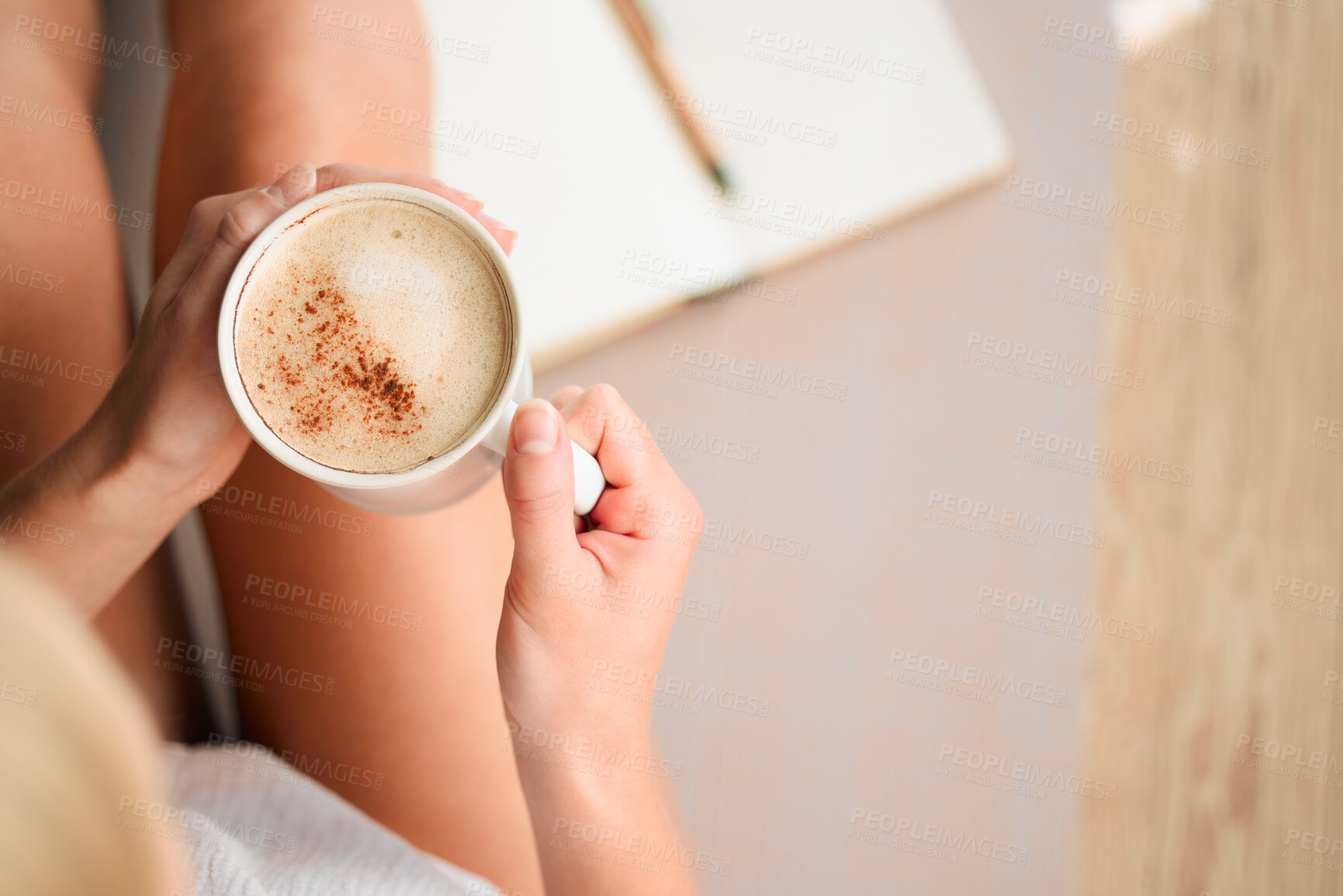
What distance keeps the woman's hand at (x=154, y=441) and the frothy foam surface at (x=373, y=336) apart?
0.15ft

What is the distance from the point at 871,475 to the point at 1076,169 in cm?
45

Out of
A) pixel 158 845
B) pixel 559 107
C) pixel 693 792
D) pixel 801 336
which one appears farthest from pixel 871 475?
pixel 158 845

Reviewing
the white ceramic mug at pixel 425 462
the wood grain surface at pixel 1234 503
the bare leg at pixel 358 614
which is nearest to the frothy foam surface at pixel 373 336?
the white ceramic mug at pixel 425 462

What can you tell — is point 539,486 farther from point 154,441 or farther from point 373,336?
point 154,441

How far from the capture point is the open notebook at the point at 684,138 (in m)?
0.86

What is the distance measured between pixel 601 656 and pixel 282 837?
268 mm

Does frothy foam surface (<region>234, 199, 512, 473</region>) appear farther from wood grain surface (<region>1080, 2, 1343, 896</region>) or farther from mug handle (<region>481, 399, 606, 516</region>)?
wood grain surface (<region>1080, 2, 1343, 896</region>)

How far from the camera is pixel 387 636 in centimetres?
63

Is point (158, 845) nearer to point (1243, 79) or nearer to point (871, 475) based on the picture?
point (871, 475)

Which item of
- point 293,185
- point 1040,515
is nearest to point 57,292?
point 293,185

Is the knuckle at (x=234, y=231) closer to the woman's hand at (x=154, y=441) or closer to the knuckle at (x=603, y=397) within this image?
the woman's hand at (x=154, y=441)

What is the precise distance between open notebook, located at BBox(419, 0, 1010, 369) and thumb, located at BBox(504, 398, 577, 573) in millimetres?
399

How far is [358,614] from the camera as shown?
2.06 ft

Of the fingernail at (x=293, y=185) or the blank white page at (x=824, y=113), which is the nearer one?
the fingernail at (x=293, y=185)
